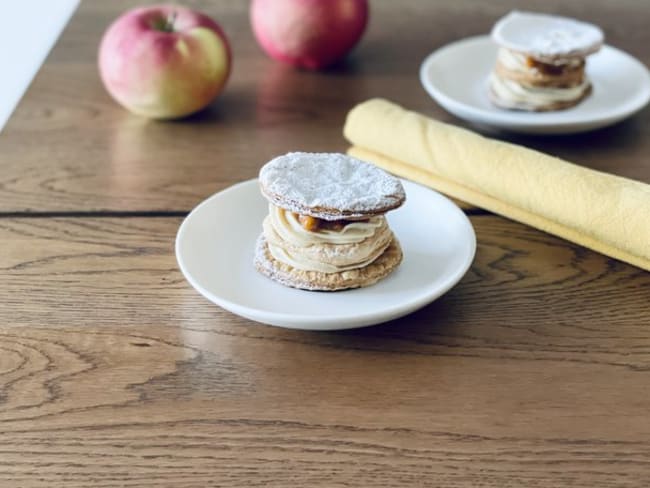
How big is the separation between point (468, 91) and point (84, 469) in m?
0.97

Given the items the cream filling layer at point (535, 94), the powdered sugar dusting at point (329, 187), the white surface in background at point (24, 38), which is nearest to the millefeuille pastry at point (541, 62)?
the cream filling layer at point (535, 94)

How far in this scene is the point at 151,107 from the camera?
1.40 m

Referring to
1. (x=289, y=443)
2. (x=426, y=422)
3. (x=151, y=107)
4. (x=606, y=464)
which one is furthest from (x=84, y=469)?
(x=151, y=107)

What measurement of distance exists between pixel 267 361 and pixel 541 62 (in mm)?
721

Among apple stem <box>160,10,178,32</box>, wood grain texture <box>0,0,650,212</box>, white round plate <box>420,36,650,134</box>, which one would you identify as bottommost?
wood grain texture <box>0,0,650,212</box>

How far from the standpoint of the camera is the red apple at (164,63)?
1.37 meters

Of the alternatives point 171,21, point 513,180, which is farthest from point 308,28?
point 513,180

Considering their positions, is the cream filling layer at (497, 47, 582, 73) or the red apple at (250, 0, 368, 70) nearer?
the cream filling layer at (497, 47, 582, 73)

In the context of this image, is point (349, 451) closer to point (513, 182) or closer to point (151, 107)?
point (513, 182)

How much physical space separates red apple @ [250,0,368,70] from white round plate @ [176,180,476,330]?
0.52 m

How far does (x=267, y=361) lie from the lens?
88 cm

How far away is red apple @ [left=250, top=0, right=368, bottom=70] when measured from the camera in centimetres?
156

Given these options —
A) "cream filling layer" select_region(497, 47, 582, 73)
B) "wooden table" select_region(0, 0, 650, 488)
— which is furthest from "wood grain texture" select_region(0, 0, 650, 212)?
"cream filling layer" select_region(497, 47, 582, 73)

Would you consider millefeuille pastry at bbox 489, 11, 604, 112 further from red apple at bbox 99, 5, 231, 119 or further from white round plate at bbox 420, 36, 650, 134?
red apple at bbox 99, 5, 231, 119
